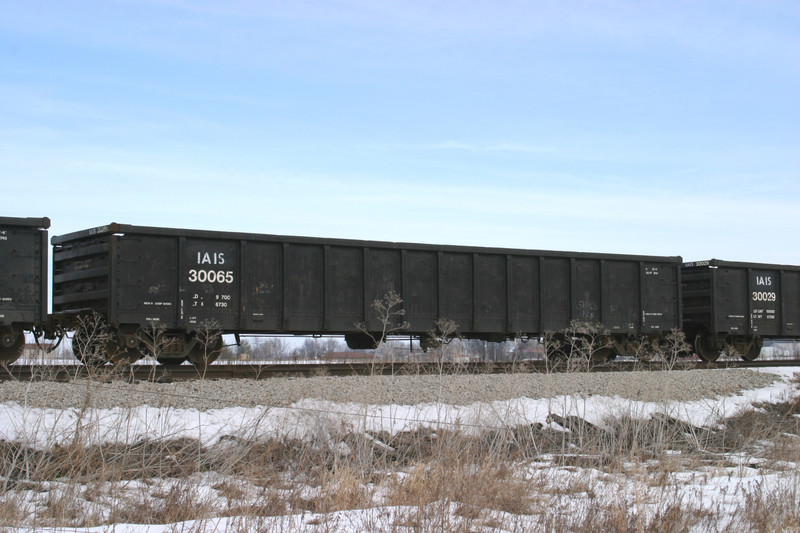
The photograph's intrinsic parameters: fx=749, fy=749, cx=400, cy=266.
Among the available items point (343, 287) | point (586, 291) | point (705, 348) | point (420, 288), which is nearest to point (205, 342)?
point (343, 287)

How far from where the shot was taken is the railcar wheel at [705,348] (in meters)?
20.9

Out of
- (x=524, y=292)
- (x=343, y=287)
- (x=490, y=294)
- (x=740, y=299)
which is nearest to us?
(x=343, y=287)

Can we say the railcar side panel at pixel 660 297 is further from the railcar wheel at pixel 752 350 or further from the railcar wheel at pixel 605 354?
the railcar wheel at pixel 752 350

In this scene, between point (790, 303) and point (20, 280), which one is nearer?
point (20, 280)

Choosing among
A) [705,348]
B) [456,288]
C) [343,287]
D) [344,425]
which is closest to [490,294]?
[456,288]

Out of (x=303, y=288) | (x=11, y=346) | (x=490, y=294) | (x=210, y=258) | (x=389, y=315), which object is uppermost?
(x=210, y=258)

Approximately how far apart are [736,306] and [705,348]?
145 centimetres

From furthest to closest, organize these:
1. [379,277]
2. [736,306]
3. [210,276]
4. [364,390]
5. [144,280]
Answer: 1. [736,306]
2. [379,277]
3. [210,276]
4. [144,280]
5. [364,390]

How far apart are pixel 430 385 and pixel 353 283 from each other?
17.8ft

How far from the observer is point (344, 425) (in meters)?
7.46

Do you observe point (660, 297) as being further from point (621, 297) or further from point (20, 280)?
point (20, 280)

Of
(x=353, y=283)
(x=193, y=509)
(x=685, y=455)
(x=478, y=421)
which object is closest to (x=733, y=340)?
(x=353, y=283)

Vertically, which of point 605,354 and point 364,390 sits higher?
point 364,390

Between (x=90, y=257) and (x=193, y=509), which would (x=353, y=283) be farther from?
(x=193, y=509)
